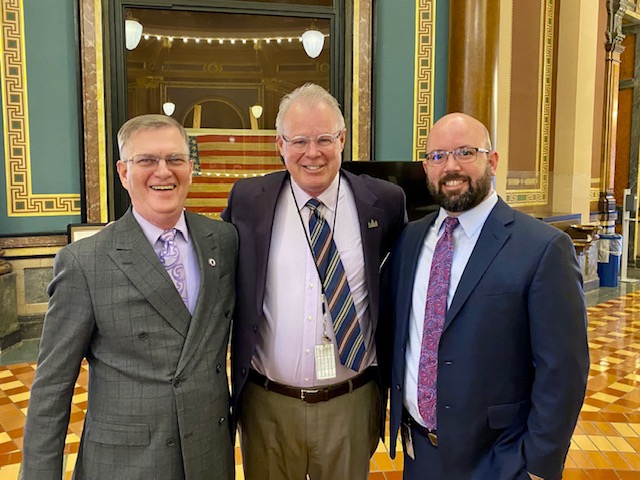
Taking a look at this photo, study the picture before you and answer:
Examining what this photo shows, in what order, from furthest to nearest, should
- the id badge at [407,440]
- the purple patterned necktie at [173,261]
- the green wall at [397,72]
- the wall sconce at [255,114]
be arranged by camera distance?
→ the wall sconce at [255,114] → the green wall at [397,72] → the id badge at [407,440] → the purple patterned necktie at [173,261]

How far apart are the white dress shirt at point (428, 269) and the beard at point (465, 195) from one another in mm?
22

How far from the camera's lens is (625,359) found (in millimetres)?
4688

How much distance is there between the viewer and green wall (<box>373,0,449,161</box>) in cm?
562

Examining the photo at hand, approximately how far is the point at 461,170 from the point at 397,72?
170 inches

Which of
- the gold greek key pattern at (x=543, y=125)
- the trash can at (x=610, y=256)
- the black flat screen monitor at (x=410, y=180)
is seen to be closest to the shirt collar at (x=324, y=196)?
the black flat screen monitor at (x=410, y=180)

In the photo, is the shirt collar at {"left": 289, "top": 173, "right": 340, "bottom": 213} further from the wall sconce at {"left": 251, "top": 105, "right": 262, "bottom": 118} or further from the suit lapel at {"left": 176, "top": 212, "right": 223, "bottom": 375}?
the wall sconce at {"left": 251, "top": 105, "right": 262, "bottom": 118}

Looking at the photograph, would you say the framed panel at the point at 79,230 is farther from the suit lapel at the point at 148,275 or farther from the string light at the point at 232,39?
the suit lapel at the point at 148,275

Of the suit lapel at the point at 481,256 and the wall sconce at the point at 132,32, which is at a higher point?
the wall sconce at the point at 132,32

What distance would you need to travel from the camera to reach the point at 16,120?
4.75 m

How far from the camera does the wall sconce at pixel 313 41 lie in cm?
584

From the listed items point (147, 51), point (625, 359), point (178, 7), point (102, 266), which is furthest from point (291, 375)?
point (147, 51)

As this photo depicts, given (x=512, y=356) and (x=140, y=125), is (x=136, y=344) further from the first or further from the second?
(x=512, y=356)

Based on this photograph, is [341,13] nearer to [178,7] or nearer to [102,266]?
[178,7]

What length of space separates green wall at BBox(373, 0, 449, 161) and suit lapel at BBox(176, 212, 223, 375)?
420 centimetres
